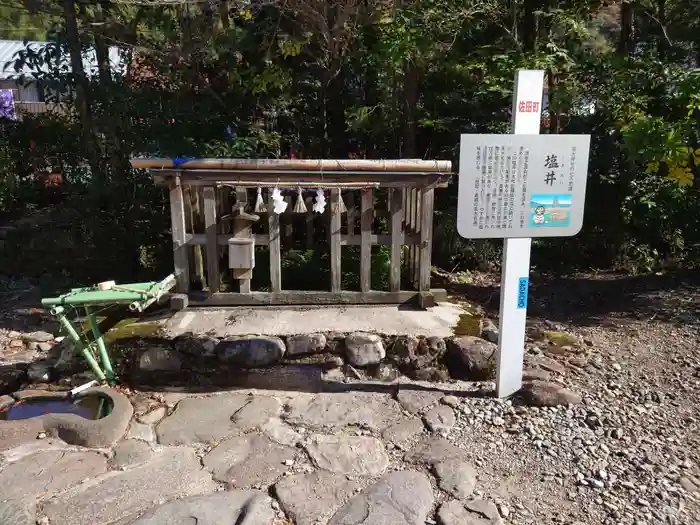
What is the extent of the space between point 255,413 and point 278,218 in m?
1.83

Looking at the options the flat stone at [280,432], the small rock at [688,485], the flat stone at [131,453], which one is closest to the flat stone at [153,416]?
the flat stone at [131,453]

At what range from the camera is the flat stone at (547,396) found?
12.5 feet

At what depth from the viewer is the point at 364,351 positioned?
4.49m

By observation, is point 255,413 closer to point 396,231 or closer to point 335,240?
point 335,240

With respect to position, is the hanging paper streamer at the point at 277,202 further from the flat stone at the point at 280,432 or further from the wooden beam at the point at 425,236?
the flat stone at the point at 280,432

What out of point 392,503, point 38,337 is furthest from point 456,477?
point 38,337

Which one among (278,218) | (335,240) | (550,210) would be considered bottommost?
(335,240)

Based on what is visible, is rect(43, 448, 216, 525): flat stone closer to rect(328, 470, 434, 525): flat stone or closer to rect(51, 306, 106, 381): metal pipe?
rect(328, 470, 434, 525): flat stone

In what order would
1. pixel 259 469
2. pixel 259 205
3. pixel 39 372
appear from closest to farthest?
pixel 259 469, pixel 39 372, pixel 259 205

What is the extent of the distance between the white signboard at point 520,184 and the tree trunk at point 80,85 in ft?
16.7

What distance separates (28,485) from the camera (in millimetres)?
3113

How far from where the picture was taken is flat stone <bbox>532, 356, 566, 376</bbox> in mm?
4340

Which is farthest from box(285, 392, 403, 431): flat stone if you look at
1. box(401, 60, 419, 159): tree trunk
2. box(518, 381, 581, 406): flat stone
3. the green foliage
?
box(401, 60, 419, 159): tree trunk

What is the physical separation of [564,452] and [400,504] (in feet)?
3.53
